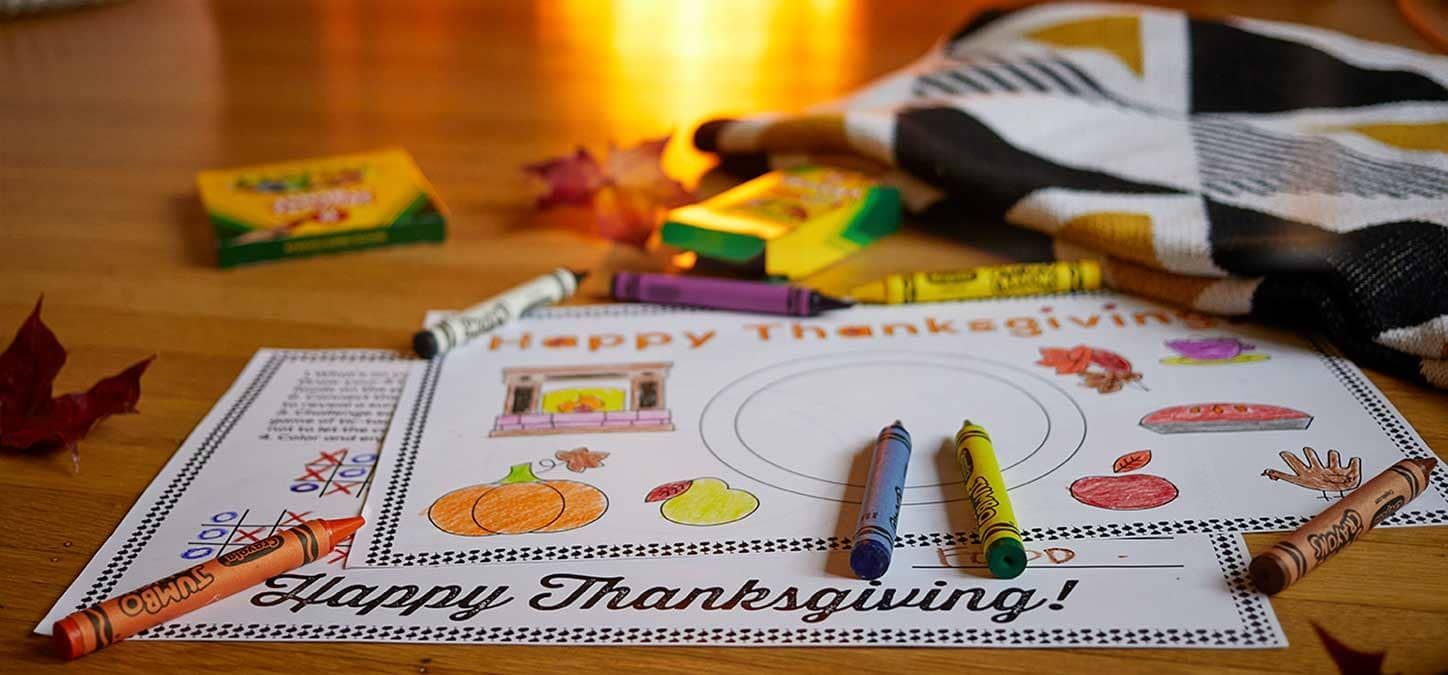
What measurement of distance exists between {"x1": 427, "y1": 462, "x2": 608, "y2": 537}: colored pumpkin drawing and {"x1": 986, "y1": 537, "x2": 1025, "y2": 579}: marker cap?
16cm

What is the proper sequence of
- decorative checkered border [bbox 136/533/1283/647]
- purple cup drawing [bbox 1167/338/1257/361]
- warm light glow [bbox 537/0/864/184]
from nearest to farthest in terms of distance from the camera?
decorative checkered border [bbox 136/533/1283/647]
purple cup drawing [bbox 1167/338/1257/361]
warm light glow [bbox 537/0/864/184]

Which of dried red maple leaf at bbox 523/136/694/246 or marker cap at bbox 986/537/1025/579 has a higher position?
dried red maple leaf at bbox 523/136/694/246

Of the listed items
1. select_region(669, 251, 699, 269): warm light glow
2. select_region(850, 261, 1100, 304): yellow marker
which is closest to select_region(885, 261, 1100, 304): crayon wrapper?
select_region(850, 261, 1100, 304): yellow marker

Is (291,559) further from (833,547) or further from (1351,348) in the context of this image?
(1351,348)

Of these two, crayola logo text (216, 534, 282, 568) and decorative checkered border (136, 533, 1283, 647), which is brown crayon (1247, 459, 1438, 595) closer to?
decorative checkered border (136, 533, 1283, 647)

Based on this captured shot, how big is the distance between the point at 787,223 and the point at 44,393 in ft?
1.35

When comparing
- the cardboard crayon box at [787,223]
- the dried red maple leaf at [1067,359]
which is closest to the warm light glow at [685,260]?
the cardboard crayon box at [787,223]

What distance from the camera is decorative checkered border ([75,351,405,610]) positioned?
514 millimetres

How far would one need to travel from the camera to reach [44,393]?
2.05 feet

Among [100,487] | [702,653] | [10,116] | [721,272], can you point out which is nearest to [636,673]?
[702,653]

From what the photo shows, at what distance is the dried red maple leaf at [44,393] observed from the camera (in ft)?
2.01

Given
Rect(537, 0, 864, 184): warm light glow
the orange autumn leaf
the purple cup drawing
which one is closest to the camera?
the orange autumn leaf

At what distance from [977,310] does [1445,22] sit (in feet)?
2.23

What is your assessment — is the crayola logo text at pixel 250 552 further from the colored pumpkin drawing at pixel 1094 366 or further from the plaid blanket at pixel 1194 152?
the plaid blanket at pixel 1194 152
